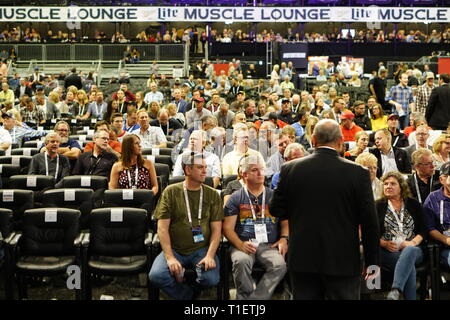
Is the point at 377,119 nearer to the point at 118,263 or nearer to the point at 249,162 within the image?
the point at 249,162

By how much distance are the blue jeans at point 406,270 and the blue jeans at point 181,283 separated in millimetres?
1312

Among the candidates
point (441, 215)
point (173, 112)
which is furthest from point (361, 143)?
point (173, 112)

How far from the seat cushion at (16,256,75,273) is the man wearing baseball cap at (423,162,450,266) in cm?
282

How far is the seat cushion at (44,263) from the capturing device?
15.4 feet

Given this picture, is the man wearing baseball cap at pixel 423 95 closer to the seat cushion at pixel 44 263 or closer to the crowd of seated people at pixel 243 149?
the crowd of seated people at pixel 243 149

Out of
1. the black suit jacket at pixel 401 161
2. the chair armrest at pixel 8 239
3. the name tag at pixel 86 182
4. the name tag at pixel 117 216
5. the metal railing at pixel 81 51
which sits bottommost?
the chair armrest at pixel 8 239

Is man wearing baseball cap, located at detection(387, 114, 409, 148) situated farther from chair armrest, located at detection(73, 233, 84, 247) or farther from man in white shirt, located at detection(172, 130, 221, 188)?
chair armrest, located at detection(73, 233, 84, 247)

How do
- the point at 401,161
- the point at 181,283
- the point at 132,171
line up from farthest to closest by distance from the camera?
the point at 401,161 → the point at 132,171 → the point at 181,283

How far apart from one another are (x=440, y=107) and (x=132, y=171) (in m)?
5.52

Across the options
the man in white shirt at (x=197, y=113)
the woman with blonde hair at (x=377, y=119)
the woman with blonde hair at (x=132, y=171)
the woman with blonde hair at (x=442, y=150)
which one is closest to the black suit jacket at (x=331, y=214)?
the woman with blonde hair at (x=132, y=171)

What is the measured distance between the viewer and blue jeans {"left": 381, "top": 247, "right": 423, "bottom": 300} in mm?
4453

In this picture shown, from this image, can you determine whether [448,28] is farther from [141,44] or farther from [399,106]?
[399,106]

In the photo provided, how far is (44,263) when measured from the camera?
15.8ft

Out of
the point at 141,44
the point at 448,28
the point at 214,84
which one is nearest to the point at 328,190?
the point at 214,84
